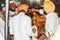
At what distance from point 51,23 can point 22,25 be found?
274mm

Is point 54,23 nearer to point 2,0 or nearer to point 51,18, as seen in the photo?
point 51,18

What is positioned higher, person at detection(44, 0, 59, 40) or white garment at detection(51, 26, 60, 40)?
person at detection(44, 0, 59, 40)

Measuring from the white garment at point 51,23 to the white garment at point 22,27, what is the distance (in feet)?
0.55

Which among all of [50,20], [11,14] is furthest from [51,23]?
[11,14]

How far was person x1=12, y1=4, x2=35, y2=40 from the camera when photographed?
7840mm

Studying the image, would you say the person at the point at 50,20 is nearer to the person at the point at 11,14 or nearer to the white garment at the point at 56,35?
the white garment at the point at 56,35

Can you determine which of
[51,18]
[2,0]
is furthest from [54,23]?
[2,0]

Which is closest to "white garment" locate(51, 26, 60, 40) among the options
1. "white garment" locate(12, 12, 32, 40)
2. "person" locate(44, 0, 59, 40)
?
"person" locate(44, 0, 59, 40)

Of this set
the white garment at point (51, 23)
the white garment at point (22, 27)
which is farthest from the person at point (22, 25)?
the white garment at point (51, 23)

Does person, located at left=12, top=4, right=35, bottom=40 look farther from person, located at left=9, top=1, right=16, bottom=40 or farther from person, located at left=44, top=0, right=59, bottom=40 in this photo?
person, located at left=44, top=0, right=59, bottom=40

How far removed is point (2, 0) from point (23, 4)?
7.9 inches

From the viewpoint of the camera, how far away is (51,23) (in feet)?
25.7

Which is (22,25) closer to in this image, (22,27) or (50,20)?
(22,27)

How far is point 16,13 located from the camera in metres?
7.86
